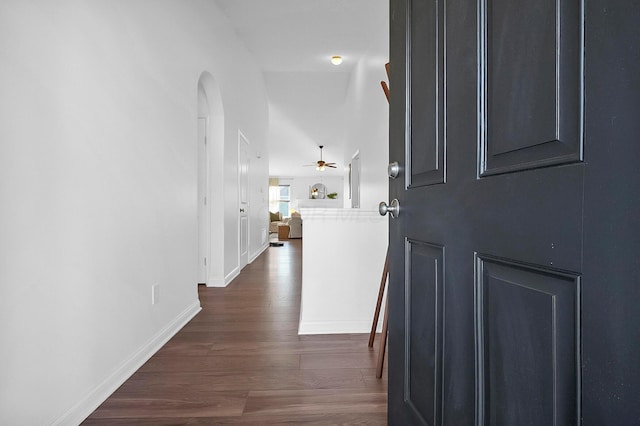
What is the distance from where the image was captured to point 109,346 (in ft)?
5.61

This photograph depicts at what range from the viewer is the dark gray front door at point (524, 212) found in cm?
42

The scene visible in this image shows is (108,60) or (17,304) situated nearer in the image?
(17,304)

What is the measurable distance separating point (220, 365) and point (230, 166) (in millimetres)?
2781

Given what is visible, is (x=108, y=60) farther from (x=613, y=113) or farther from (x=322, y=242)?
(x=613, y=113)

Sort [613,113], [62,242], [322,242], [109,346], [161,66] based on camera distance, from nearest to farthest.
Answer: [613,113] < [62,242] < [109,346] < [161,66] < [322,242]

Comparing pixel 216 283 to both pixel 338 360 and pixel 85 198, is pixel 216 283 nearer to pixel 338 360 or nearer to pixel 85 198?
pixel 338 360

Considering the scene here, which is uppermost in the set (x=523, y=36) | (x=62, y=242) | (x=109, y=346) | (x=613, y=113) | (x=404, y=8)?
(x=404, y=8)

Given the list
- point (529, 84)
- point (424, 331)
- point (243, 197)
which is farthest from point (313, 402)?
point (243, 197)

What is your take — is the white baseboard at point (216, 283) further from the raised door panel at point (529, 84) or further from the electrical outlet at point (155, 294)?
the raised door panel at point (529, 84)

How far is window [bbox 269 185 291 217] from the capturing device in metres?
16.7

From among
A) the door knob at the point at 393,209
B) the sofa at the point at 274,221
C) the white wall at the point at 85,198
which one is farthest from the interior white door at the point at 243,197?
the sofa at the point at 274,221

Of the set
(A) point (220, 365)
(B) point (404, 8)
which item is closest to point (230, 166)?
(A) point (220, 365)

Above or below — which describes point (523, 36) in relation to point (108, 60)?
below

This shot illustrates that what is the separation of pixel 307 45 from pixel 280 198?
40.0ft
